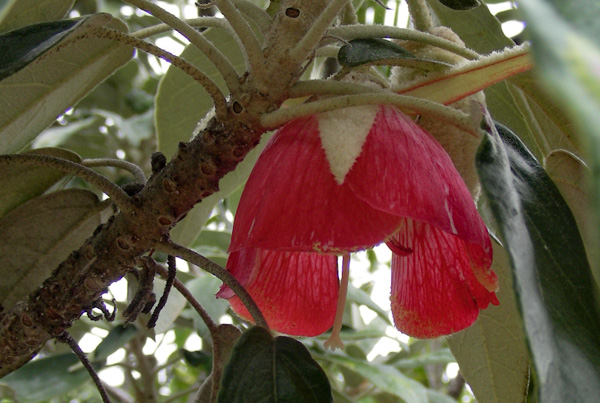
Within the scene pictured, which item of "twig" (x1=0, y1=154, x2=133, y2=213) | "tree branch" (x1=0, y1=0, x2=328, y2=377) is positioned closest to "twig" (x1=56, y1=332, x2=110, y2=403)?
"tree branch" (x1=0, y1=0, x2=328, y2=377)

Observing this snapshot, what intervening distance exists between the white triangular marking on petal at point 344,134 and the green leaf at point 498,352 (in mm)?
302

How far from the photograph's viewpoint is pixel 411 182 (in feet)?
1.52

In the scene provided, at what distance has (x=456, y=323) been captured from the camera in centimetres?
60

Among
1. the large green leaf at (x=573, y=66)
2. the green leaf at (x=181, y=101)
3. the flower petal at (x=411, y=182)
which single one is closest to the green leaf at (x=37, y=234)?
the green leaf at (x=181, y=101)

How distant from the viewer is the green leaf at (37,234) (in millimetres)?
739

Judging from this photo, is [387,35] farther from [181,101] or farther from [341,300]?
[181,101]

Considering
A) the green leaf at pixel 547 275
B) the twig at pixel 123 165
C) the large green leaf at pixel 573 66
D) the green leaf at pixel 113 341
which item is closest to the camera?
the large green leaf at pixel 573 66

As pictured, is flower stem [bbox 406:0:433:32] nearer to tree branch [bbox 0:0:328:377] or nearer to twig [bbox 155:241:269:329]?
tree branch [bbox 0:0:328:377]

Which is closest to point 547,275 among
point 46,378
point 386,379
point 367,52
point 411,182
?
point 411,182

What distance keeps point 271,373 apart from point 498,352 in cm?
35

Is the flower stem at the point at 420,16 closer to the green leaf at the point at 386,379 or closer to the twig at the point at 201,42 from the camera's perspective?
the twig at the point at 201,42

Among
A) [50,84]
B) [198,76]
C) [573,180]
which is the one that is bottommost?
[573,180]

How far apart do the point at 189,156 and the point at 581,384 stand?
324 millimetres

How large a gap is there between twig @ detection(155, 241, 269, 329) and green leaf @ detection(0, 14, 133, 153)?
259 mm
